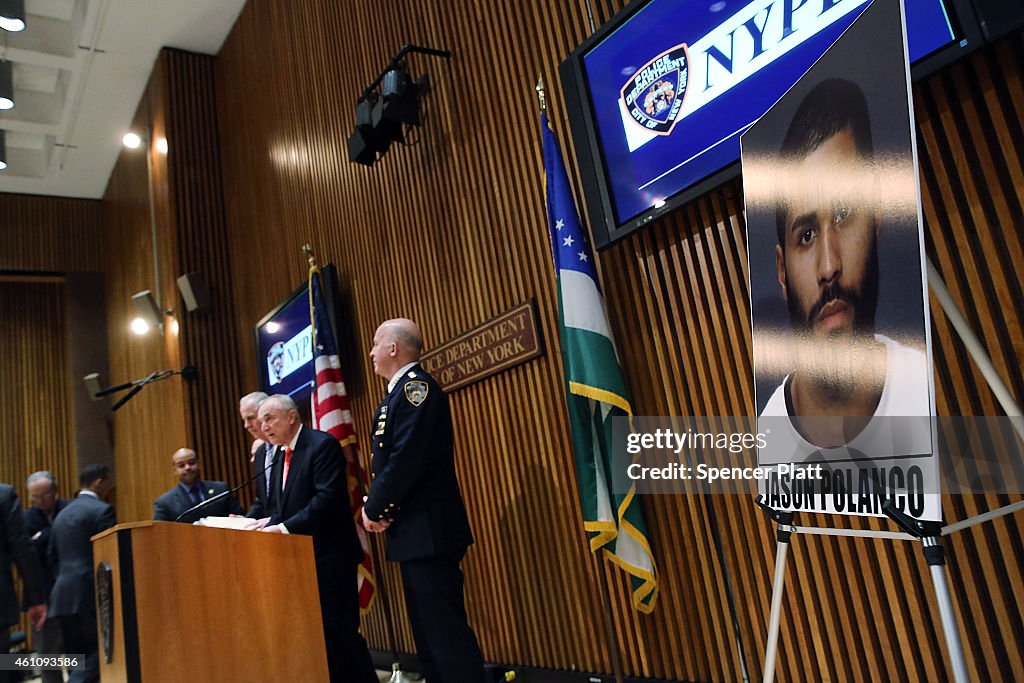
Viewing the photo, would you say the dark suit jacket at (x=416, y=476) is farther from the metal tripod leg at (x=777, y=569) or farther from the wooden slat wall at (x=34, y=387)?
the wooden slat wall at (x=34, y=387)

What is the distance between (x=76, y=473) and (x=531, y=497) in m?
7.89

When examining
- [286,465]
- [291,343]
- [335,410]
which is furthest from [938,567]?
[291,343]

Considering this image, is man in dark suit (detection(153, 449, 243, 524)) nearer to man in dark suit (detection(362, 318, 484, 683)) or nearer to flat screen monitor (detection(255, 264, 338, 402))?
flat screen monitor (detection(255, 264, 338, 402))

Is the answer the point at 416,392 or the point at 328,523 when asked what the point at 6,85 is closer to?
the point at 328,523

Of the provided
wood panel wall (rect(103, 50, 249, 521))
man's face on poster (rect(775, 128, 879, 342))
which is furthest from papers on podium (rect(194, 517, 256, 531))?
wood panel wall (rect(103, 50, 249, 521))

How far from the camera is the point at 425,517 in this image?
2887mm

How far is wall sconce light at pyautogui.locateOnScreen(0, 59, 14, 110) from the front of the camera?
6.88 m

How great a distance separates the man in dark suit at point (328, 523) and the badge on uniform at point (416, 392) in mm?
591

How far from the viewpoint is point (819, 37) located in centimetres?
222

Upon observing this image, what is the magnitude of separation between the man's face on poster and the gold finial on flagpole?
3.92m

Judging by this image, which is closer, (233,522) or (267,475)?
(233,522)

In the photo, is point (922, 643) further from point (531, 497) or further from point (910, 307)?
point (531, 497)

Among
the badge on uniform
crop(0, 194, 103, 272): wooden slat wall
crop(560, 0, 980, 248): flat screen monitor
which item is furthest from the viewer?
crop(0, 194, 103, 272): wooden slat wall

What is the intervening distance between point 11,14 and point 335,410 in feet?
13.7
